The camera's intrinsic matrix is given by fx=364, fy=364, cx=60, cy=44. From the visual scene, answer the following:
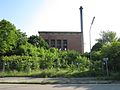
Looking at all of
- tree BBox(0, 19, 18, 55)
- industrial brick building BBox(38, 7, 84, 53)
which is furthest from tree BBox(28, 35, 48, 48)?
tree BBox(0, 19, 18, 55)

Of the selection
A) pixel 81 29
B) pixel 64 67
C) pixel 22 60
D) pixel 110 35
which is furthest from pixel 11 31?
pixel 110 35

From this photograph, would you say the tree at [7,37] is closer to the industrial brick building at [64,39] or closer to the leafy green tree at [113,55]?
the leafy green tree at [113,55]

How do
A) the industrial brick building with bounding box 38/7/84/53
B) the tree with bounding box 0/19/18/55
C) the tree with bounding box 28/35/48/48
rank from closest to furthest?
the tree with bounding box 0/19/18/55
the tree with bounding box 28/35/48/48
the industrial brick building with bounding box 38/7/84/53

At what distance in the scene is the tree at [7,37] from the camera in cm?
4900

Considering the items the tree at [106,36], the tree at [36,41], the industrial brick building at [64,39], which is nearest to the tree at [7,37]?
the tree at [36,41]

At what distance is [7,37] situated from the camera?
50438 millimetres

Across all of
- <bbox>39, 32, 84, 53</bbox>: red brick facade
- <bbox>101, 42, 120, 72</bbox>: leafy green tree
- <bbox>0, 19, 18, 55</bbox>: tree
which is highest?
<bbox>39, 32, 84, 53</bbox>: red brick facade

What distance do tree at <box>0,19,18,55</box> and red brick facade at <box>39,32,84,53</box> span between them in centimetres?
3035

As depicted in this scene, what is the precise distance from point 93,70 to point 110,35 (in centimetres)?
6688

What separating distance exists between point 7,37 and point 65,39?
34.5m

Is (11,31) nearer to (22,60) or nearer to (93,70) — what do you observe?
(22,60)

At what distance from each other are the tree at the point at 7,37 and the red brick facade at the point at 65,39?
99.6ft

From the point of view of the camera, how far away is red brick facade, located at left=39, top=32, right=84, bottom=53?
273ft

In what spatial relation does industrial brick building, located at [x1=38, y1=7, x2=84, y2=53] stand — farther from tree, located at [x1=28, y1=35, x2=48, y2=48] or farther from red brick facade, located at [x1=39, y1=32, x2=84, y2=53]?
tree, located at [x1=28, y1=35, x2=48, y2=48]
